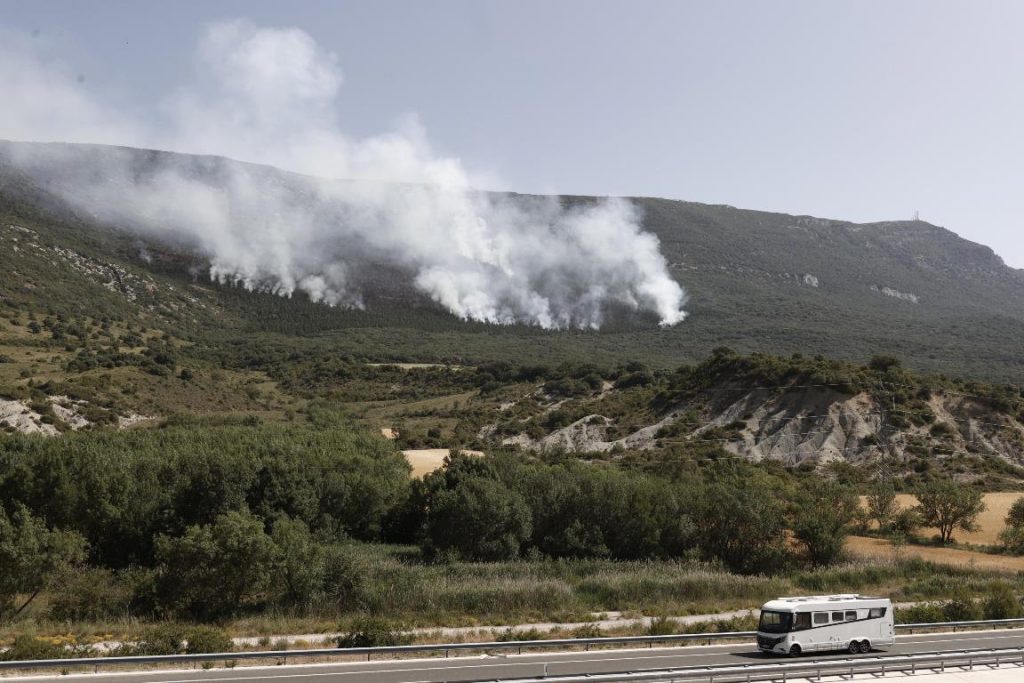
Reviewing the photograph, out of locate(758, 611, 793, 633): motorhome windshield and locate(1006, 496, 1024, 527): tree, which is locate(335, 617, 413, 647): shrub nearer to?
locate(758, 611, 793, 633): motorhome windshield

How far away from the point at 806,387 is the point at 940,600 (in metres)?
38.4

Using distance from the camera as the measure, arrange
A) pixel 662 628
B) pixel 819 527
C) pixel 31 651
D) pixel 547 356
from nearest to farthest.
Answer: pixel 31 651, pixel 662 628, pixel 819 527, pixel 547 356

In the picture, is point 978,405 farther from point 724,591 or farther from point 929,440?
point 724,591

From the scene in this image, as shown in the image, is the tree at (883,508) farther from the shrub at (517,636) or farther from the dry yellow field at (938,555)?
the shrub at (517,636)

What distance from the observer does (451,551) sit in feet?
115

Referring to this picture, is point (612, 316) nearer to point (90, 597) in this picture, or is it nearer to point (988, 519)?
point (988, 519)

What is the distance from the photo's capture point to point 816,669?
1748 cm

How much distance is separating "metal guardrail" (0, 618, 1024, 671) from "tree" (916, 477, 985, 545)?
19673 millimetres

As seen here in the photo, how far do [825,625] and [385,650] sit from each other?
1051cm

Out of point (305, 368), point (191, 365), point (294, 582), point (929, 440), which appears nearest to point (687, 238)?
point (305, 368)

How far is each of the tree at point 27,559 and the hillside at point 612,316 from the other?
89200mm

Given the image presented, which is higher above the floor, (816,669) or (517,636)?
(816,669)

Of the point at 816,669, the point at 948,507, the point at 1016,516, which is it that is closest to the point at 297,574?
the point at 816,669

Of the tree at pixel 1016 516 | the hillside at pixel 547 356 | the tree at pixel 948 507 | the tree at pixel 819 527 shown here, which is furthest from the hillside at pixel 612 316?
the tree at pixel 819 527
